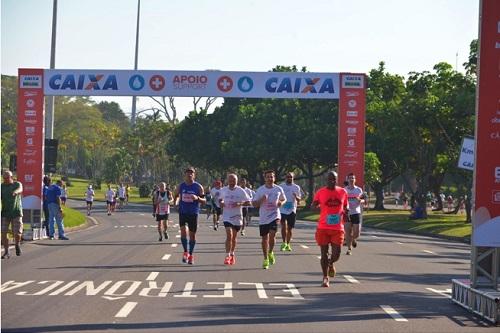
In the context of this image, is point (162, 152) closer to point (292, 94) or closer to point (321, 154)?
point (321, 154)

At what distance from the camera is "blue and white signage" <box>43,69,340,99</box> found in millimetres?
30641

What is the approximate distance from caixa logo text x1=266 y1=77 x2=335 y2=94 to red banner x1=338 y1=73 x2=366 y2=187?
498 millimetres

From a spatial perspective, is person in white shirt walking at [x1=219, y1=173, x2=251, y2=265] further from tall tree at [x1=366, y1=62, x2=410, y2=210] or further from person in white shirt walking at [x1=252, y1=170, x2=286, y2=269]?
tall tree at [x1=366, y1=62, x2=410, y2=210]

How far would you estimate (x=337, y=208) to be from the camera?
1570 cm

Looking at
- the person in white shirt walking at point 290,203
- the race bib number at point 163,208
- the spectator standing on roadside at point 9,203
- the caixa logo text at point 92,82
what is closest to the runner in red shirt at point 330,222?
the person in white shirt walking at point 290,203

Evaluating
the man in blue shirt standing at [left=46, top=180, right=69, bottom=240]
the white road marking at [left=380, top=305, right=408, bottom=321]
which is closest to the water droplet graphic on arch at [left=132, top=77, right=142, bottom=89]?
the man in blue shirt standing at [left=46, top=180, right=69, bottom=240]

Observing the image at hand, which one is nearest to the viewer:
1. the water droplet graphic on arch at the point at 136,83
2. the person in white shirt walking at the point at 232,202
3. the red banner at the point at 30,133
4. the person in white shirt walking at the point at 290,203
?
the person in white shirt walking at the point at 232,202

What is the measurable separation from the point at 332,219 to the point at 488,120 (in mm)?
3702

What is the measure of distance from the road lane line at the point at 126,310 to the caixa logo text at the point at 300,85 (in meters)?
18.6

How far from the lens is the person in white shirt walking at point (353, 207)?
22859mm

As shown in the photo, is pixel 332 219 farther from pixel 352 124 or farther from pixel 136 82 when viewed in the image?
pixel 136 82

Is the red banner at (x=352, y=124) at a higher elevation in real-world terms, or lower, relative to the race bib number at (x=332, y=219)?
higher

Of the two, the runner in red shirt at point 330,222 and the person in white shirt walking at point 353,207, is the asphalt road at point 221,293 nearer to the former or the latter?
the runner in red shirt at point 330,222

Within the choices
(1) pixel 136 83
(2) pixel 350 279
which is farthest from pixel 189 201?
(1) pixel 136 83
